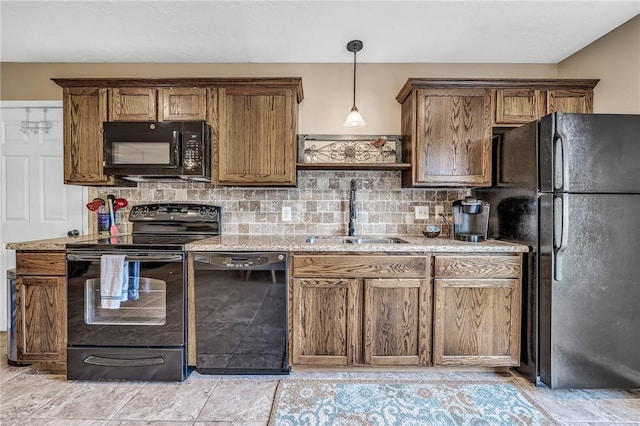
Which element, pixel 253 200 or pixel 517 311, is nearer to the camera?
pixel 517 311

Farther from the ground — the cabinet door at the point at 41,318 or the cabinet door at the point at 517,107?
the cabinet door at the point at 517,107

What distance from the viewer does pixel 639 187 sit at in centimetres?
191

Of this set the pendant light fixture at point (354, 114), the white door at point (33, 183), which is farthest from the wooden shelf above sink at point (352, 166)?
the white door at point (33, 183)

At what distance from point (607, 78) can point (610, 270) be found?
4.90 ft

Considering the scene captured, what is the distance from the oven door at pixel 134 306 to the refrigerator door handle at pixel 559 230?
2347 millimetres

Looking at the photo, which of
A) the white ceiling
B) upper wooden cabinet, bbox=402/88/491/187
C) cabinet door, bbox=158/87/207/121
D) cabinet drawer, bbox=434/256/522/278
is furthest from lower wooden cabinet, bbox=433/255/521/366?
cabinet door, bbox=158/87/207/121

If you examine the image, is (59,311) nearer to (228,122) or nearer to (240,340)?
(240,340)

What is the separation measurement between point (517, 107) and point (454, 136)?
539 millimetres

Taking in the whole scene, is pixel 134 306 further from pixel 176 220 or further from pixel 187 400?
pixel 176 220

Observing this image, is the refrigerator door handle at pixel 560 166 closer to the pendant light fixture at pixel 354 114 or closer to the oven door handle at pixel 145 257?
the pendant light fixture at pixel 354 114

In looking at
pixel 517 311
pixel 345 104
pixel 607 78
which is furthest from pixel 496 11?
pixel 517 311

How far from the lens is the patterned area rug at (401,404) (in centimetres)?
174

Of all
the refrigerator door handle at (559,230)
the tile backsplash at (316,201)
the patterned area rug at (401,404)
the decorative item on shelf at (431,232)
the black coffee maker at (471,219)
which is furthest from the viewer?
the tile backsplash at (316,201)

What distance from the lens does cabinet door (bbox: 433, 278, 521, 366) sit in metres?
2.13
